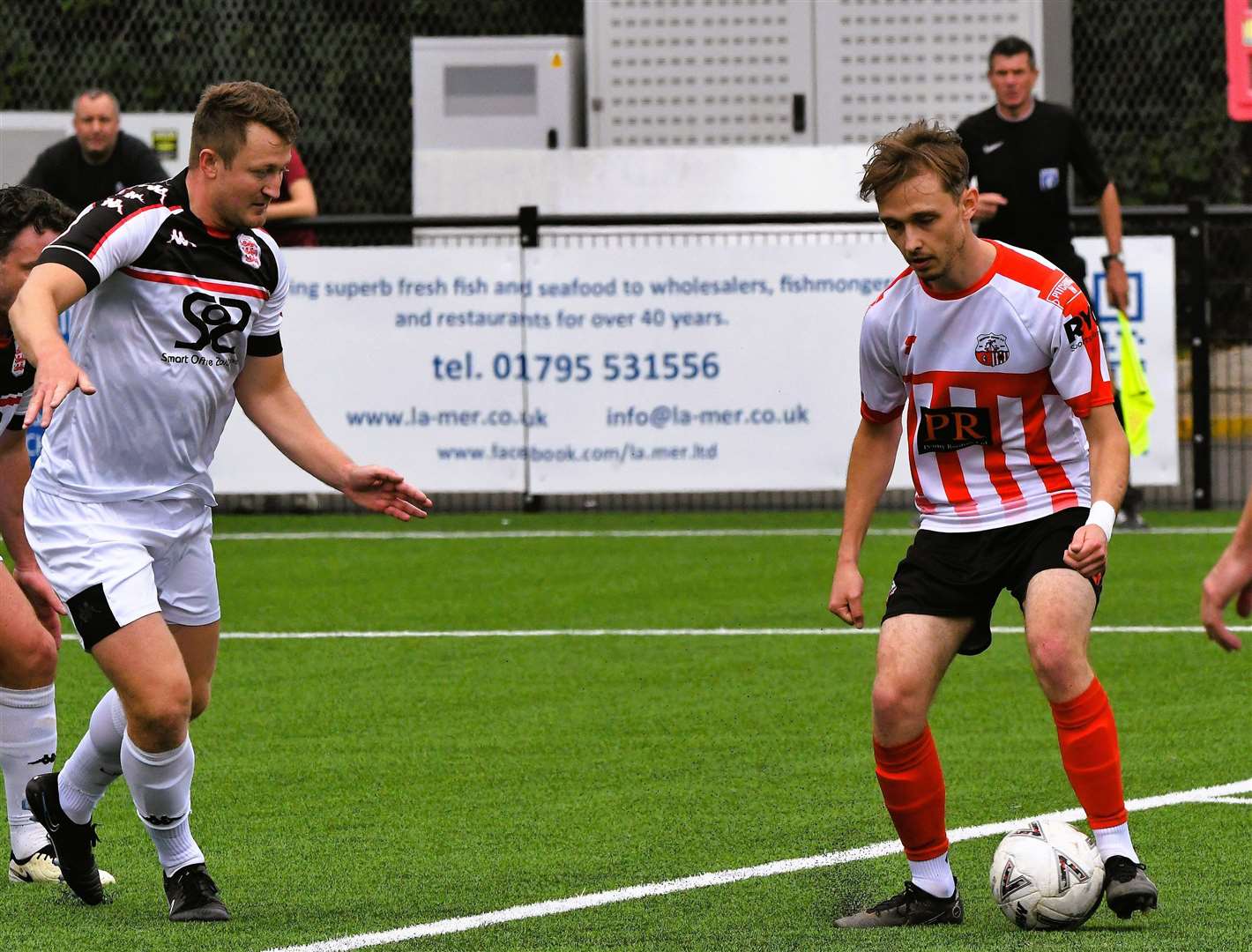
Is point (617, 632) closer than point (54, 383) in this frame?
No

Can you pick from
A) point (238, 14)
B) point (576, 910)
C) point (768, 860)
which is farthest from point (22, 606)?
point (238, 14)

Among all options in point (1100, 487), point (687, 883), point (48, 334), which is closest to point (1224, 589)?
point (1100, 487)

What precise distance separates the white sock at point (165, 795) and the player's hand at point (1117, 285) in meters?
6.87

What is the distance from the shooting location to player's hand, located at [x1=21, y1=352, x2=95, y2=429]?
4.23 m

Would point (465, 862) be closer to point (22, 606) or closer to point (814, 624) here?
point (22, 606)

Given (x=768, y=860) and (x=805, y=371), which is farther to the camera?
(x=805, y=371)

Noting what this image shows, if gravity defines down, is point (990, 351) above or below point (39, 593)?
above

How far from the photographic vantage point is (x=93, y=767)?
516 centimetres

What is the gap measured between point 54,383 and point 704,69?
12320mm

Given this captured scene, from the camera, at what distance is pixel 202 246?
195 inches

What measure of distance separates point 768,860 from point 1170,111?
14852 millimetres

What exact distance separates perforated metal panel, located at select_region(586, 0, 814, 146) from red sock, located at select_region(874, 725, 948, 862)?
1173 centimetres

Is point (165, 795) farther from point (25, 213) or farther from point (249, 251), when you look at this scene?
point (25, 213)

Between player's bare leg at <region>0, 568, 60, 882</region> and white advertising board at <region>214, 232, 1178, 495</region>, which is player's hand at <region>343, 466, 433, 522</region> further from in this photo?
white advertising board at <region>214, 232, 1178, 495</region>
